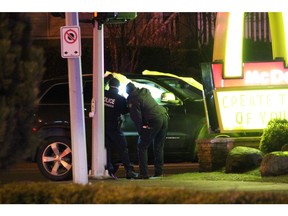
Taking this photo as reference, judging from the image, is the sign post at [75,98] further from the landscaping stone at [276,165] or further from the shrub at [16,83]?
the landscaping stone at [276,165]

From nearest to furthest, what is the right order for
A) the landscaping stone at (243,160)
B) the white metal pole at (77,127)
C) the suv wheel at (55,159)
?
the white metal pole at (77,127) → the landscaping stone at (243,160) → the suv wheel at (55,159)

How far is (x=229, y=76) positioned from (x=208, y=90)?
45 cm

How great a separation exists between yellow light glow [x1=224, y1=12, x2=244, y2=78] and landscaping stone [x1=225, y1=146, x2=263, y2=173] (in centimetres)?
151

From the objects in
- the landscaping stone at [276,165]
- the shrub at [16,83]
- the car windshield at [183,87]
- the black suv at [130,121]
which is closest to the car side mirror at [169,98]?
the black suv at [130,121]

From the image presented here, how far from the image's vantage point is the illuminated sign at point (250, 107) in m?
13.1

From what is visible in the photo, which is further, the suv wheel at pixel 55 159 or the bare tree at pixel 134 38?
the bare tree at pixel 134 38

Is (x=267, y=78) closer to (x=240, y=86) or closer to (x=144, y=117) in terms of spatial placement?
(x=240, y=86)

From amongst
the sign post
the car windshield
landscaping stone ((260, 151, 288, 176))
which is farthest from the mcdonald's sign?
the sign post

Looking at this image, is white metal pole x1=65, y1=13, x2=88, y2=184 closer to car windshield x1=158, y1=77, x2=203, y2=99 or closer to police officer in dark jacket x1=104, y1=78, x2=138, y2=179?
police officer in dark jacket x1=104, y1=78, x2=138, y2=179

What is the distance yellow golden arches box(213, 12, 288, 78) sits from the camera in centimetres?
1299

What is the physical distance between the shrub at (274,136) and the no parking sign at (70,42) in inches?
158

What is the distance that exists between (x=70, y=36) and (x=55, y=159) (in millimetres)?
3080

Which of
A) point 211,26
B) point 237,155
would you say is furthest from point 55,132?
point 211,26
